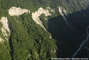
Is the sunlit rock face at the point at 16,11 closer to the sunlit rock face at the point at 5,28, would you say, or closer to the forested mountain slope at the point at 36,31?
the forested mountain slope at the point at 36,31

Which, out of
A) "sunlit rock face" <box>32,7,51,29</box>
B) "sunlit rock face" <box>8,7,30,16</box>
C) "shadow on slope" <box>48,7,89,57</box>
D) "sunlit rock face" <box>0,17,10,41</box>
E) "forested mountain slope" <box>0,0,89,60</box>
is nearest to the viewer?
"forested mountain slope" <box>0,0,89,60</box>

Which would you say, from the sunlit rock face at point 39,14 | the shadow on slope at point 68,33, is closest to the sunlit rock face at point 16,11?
the sunlit rock face at point 39,14

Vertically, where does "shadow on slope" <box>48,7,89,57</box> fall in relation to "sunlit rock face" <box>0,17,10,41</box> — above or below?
below

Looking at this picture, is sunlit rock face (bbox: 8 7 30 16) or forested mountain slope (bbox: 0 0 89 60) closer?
forested mountain slope (bbox: 0 0 89 60)

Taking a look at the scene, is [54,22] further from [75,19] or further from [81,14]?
[81,14]

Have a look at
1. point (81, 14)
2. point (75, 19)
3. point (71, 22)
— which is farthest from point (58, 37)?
point (81, 14)

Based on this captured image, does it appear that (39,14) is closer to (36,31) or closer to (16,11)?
(16,11)

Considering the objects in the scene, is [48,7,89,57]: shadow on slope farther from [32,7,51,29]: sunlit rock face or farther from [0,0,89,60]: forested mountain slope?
[32,7,51,29]: sunlit rock face

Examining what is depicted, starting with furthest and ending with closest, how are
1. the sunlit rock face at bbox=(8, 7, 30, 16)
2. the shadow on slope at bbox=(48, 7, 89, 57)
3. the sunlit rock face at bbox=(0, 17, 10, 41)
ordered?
the sunlit rock face at bbox=(8, 7, 30, 16), the shadow on slope at bbox=(48, 7, 89, 57), the sunlit rock face at bbox=(0, 17, 10, 41)

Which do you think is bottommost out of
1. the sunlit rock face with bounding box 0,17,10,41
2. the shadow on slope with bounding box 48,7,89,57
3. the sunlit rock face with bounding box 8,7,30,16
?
the shadow on slope with bounding box 48,7,89,57

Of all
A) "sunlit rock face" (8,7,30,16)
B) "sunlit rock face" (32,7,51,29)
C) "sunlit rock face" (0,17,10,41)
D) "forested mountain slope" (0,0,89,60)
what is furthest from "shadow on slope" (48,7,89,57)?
"sunlit rock face" (0,17,10,41)
